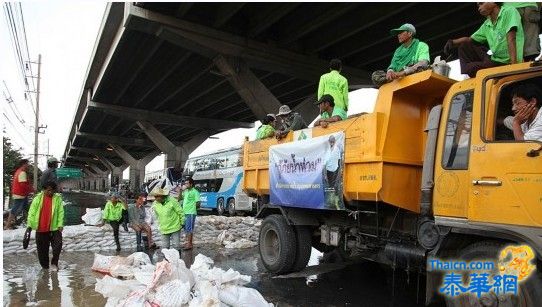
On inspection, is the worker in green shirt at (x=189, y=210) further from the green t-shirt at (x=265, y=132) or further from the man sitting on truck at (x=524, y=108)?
the man sitting on truck at (x=524, y=108)

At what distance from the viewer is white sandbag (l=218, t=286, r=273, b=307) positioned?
13.3 ft

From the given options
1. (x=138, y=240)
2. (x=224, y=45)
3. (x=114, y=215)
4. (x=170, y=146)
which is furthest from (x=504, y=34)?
(x=170, y=146)

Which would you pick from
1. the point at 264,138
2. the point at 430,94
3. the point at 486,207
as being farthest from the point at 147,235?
the point at 486,207

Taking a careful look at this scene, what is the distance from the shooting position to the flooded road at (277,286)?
5184mm

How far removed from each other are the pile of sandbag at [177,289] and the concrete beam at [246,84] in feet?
36.3

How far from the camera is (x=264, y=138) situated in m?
7.09

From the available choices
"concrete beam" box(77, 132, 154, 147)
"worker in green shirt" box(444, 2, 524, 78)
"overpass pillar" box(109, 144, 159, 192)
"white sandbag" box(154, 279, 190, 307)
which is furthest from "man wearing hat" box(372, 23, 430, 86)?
"overpass pillar" box(109, 144, 159, 192)

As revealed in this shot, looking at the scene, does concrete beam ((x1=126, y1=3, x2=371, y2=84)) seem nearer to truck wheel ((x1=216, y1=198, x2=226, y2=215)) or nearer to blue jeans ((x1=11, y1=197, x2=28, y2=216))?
blue jeans ((x1=11, y1=197, x2=28, y2=216))

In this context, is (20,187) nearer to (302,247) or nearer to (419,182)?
(302,247)

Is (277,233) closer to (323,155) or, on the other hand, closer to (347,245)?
(347,245)

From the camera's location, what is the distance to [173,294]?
12.8 feet

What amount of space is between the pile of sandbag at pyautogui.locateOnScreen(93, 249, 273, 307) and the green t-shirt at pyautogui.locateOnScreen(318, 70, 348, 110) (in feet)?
10.0

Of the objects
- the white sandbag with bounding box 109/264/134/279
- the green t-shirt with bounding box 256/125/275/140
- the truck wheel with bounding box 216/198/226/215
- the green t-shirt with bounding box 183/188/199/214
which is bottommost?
the truck wheel with bounding box 216/198/226/215

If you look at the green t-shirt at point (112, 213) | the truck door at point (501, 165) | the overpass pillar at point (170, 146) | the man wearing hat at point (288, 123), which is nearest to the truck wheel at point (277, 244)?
the man wearing hat at point (288, 123)
